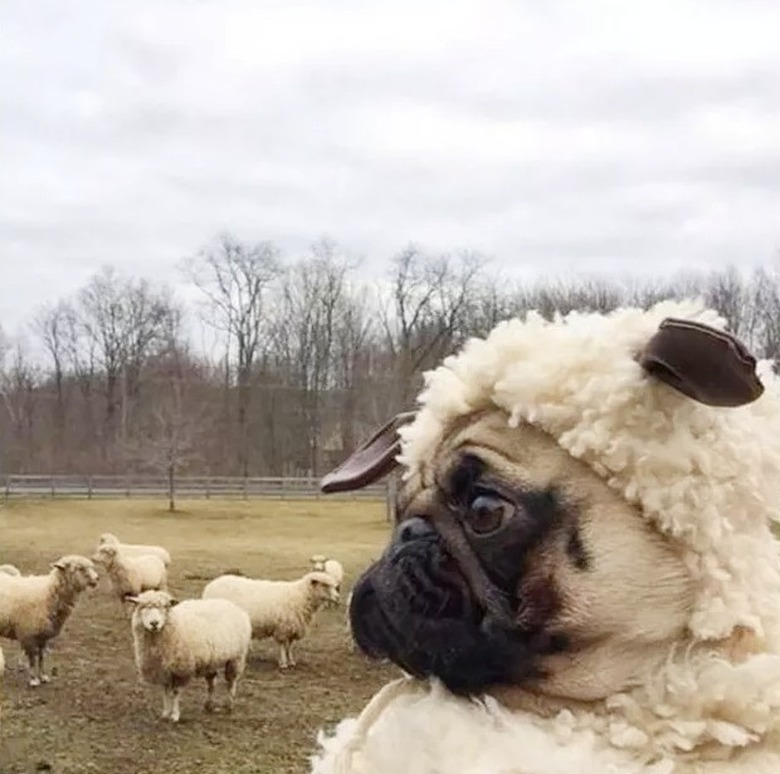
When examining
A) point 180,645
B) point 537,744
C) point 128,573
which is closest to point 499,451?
point 537,744

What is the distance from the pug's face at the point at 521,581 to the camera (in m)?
1.40

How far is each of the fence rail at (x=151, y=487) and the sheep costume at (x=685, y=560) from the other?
→ 3194 cm

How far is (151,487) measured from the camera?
3675cm

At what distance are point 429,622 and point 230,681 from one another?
8895 millimetres

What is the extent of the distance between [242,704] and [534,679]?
29.3 ft

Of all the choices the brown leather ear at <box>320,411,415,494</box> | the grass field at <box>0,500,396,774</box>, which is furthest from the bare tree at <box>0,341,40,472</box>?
the brown leather ear at <box>320,411,415,494</box>

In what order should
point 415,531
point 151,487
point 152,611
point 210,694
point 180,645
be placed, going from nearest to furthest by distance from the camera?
point 415,531, point 152,611, point 180,645, point 210,694, point 151,487

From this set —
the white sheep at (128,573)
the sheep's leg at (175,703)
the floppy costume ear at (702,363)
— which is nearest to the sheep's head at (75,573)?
the sheep's leg at (175,703)

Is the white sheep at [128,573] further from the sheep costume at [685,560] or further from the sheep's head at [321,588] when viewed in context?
the sheep costume at [685,560]

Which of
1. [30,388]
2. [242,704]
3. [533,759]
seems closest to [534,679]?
[533,759]

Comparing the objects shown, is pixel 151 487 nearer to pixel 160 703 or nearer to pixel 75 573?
pixel 75 573

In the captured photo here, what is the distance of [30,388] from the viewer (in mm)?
45812

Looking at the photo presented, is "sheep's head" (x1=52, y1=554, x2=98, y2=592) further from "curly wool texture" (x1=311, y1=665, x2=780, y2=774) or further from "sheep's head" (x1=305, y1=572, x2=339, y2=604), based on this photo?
"curly wool texture" (x1=311, y1=665, x2=780, y2=774)

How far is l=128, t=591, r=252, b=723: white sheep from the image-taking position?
9328 mm
